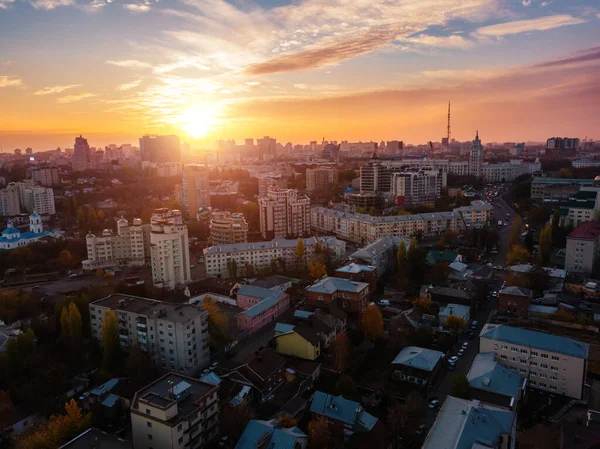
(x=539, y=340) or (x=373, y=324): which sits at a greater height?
(x=539, y=340)

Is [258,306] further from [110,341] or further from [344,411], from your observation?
[344,411]

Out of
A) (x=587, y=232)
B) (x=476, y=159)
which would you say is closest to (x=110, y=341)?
(x=587, y=232)

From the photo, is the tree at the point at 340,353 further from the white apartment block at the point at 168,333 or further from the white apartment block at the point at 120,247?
the white apartment block at the point at 120,247

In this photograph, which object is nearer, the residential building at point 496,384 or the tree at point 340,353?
the residential building at point 496,384

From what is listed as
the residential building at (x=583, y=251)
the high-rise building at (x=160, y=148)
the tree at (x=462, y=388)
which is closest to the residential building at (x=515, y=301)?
the tree at (x=462, y=388)

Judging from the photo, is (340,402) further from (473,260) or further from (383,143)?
(383,143)

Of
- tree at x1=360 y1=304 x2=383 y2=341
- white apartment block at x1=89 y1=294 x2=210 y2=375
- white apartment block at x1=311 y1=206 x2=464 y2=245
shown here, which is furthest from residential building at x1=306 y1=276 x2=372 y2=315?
white apartment block at x1=311 y1=206 x2=464 y2=245
